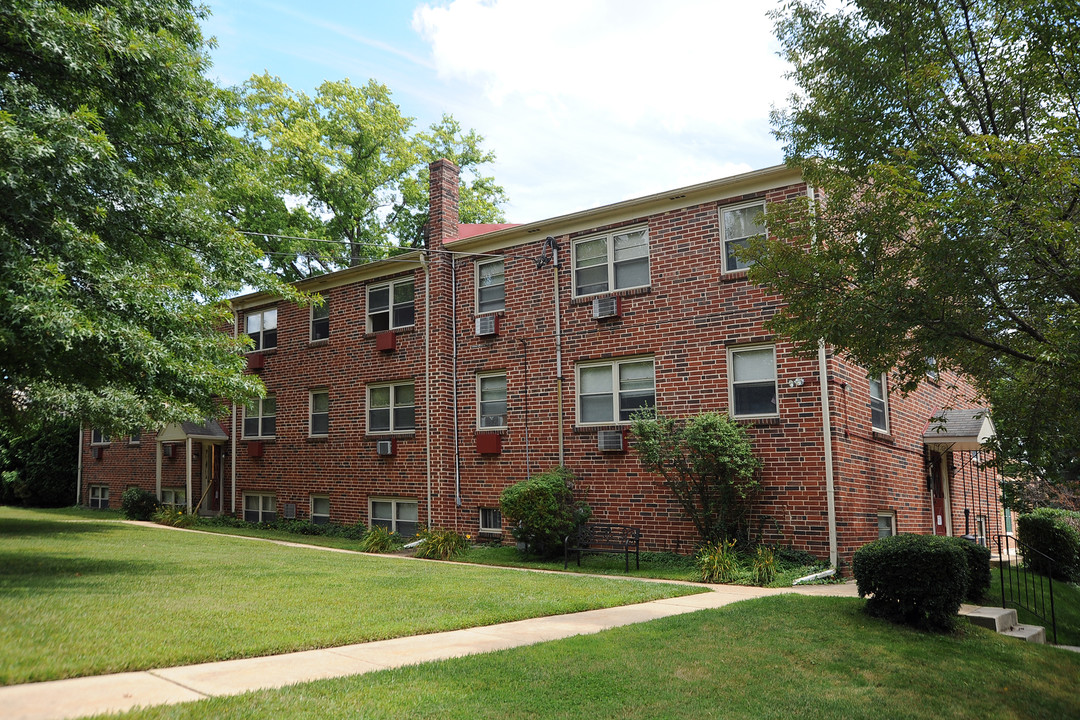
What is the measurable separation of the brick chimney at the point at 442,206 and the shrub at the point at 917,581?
12561mm

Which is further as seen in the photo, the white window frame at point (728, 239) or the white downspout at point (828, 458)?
the white window frame at point (728, 239)

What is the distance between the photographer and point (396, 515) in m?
18.7

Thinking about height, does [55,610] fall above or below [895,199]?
below

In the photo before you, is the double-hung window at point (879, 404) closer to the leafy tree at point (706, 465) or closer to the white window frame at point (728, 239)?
the leafy tree at point (706, 465)

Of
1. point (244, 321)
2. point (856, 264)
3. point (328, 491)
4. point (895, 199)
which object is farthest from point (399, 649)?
point (244, 321)

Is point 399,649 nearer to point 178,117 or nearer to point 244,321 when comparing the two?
point 178,117

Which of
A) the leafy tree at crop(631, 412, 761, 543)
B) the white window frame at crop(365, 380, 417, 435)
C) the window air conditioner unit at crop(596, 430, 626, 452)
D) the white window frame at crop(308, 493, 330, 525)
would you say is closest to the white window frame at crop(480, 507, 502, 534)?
the white window frame at crop(365, 380, 417, 435)

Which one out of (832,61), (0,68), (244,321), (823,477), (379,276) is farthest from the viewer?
(244,321)

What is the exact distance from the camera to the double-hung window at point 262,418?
22.3m

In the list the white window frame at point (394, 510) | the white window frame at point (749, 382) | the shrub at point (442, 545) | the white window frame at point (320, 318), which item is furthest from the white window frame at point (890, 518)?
the white window frame at point (320, 318)

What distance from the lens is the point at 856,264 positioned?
748 centimetres

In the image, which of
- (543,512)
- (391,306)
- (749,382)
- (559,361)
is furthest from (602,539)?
(391,306)

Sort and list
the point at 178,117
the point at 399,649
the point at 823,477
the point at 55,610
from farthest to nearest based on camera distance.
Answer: the point at 823,477
the point at 178,117
the point at 55,610
the point at 399,649

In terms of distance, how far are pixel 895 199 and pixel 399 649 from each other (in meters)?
5.97
